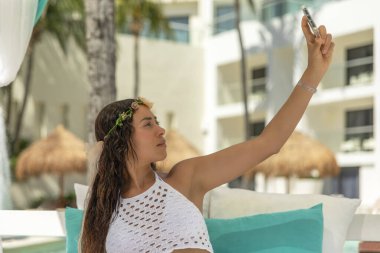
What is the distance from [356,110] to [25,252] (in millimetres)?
11372

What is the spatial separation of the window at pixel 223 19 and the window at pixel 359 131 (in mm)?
4842

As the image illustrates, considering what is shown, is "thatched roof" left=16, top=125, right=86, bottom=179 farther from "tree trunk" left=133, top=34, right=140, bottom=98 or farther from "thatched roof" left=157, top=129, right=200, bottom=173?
"tree trunk" left=133, top=34, right=140, bottom=98

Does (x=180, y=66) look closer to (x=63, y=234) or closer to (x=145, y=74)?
(x=145, y=74)

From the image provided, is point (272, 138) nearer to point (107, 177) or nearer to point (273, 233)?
point (273, 233)

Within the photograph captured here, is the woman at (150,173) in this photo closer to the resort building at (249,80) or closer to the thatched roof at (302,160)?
the resort building at (249,80)

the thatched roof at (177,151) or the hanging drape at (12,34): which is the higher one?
the hanging drape at (12,34)

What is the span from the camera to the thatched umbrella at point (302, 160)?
577 inches

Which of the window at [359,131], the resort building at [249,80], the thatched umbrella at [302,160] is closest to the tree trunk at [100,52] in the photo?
the thatched umbrella at [302,160]

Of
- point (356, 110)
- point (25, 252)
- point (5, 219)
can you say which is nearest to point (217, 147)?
point (356, 110)

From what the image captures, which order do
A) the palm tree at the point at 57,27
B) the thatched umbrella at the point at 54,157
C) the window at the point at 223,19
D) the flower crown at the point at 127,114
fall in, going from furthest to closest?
A: 1. the window at the point at 223,19
2. the palm tree at the point at 57,27
3. the thatched umbrella at the point at 54,157
4. the flower crown at the point at 127,114

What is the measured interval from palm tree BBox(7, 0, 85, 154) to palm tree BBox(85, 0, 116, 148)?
9152 mm

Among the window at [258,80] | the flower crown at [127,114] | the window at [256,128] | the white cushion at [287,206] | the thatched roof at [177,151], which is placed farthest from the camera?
the window at [256,128]

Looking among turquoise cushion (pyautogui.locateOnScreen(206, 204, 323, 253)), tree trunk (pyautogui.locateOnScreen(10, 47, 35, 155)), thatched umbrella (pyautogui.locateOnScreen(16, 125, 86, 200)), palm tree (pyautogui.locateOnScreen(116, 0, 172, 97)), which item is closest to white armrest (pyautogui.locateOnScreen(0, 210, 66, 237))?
turquoise cushion (pyautogui.locateOnScreen(206, 204, 323, 253))

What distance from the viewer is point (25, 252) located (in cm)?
774
